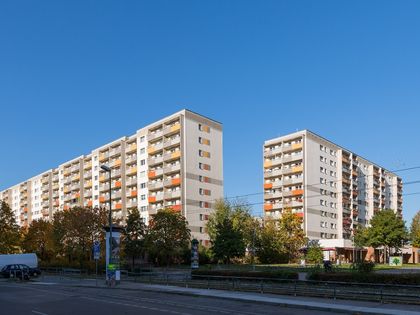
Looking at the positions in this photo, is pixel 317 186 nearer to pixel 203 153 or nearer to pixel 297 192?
pixel 297 192

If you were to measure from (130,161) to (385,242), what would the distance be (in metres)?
54.8

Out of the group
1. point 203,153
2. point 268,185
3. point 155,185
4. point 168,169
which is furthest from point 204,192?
point 268,185

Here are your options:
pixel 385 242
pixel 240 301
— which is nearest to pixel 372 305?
pixel 240 301

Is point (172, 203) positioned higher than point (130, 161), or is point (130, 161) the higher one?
point (130, 161)

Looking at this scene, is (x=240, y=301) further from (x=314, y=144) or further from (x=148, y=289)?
(x=314, y=144)

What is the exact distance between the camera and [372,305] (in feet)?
70.8

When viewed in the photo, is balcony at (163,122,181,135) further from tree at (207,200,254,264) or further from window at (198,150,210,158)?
tree at (207,200,254,264)

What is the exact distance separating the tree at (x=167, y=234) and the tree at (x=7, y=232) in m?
21.7

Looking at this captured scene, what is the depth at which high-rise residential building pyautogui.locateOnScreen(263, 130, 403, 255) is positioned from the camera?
10950 cm

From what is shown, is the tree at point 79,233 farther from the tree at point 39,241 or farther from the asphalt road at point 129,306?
the asphalt road at point 129,306

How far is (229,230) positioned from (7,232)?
3316cm

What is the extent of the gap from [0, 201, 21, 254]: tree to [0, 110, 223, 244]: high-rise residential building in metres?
19.1

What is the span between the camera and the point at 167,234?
66625mm

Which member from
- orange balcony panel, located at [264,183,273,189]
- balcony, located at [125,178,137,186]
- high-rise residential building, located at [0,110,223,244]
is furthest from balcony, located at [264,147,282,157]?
balcony, located at [125,178,137,186]
